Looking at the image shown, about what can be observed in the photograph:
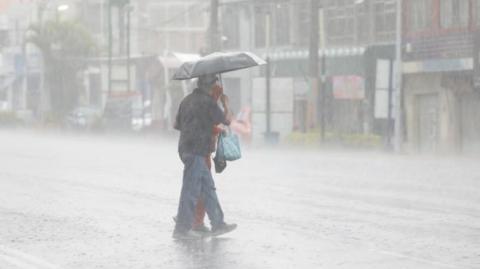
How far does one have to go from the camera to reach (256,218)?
15.1 meters

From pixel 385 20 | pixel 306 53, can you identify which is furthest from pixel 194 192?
pixel 306 53

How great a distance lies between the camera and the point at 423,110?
154 feet

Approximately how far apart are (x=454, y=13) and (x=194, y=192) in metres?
33.4

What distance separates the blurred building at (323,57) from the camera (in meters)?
47.9

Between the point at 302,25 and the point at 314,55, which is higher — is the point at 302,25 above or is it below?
above

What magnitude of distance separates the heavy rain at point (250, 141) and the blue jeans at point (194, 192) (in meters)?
0.01

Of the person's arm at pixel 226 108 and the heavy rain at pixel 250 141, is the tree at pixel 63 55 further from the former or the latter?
the person's arm at pixel 226 108

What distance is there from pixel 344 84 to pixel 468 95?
8260 mm

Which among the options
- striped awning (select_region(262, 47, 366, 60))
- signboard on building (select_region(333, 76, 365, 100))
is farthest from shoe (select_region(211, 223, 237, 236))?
striped awning (select_region(262, 47, 366, 60))

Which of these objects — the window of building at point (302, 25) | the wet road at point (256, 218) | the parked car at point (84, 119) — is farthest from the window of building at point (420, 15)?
the parked car at point (84, 119)

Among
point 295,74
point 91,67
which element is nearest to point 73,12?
point 91,67

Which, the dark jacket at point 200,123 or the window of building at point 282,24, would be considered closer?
the dark jacket at point 200,123

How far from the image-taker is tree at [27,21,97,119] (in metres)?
73.6

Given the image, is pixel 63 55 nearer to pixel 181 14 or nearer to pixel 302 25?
pixel 181 14
